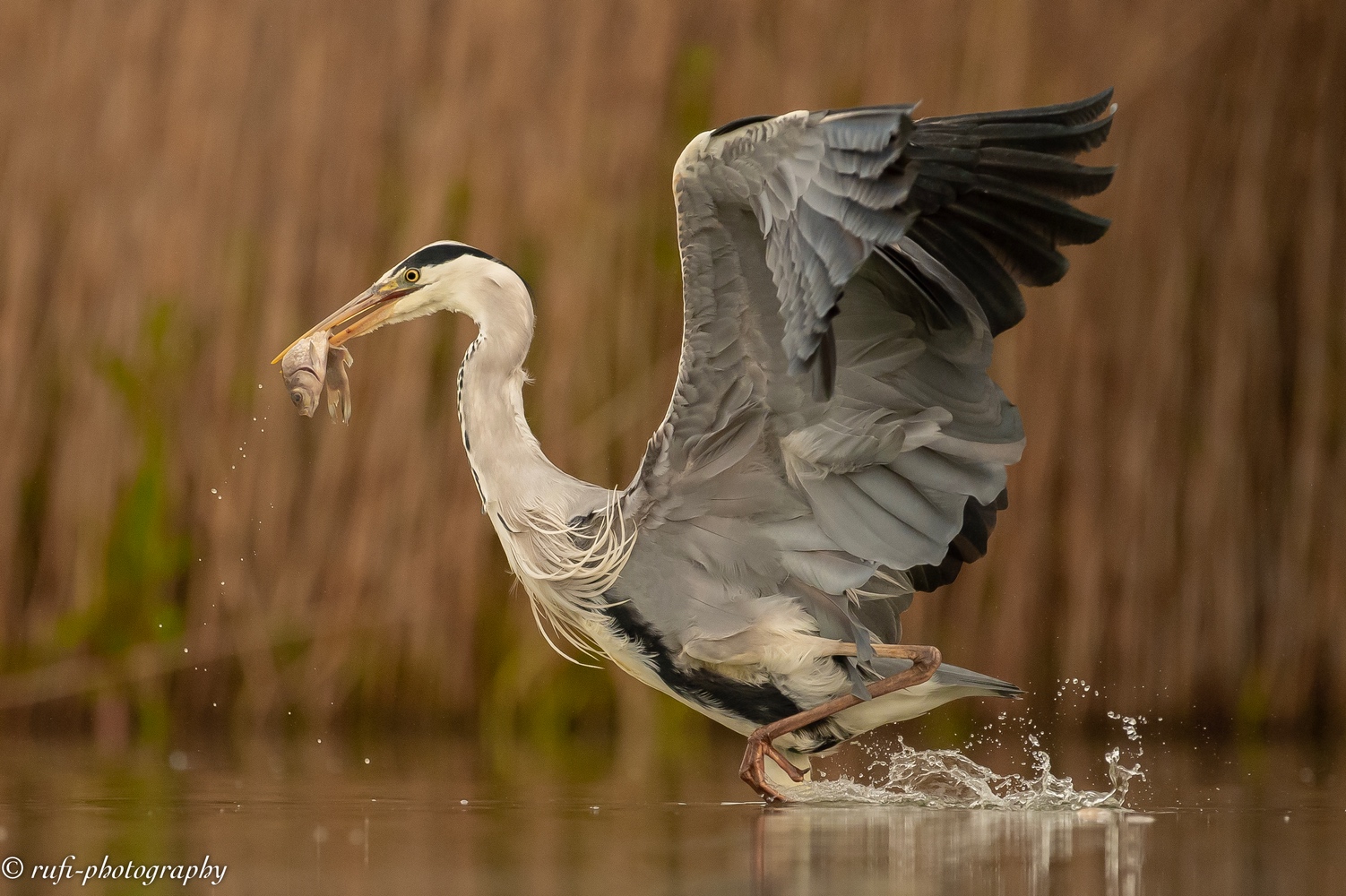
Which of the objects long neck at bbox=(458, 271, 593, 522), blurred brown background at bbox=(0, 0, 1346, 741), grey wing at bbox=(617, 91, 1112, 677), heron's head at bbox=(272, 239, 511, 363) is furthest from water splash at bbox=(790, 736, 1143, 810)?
heron's head at bbox=(272, 239, 511, 363)

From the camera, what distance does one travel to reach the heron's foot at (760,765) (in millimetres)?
3609

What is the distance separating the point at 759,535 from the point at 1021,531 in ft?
6.07

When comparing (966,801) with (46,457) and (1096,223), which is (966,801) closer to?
(1096,223)

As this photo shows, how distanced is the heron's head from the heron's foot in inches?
46.6

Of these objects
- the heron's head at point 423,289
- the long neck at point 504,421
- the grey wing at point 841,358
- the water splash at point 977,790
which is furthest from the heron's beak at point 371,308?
the water splash at point 977,790

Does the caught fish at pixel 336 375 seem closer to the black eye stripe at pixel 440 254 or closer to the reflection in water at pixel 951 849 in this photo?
the black eye stripe at pixel 440 254

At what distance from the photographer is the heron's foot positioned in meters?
3.61

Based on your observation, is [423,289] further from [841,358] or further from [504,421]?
[841,358]

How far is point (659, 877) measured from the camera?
8.41 ft

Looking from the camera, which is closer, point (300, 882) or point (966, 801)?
point (300, 882)

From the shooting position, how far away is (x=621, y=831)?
3.15m

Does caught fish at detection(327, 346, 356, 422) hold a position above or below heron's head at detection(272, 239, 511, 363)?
below

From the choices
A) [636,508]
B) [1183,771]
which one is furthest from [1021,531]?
[636,508]

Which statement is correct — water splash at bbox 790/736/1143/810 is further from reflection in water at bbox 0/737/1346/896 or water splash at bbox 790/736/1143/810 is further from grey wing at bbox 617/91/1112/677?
grey wing at bbox 617/91/1112/677
